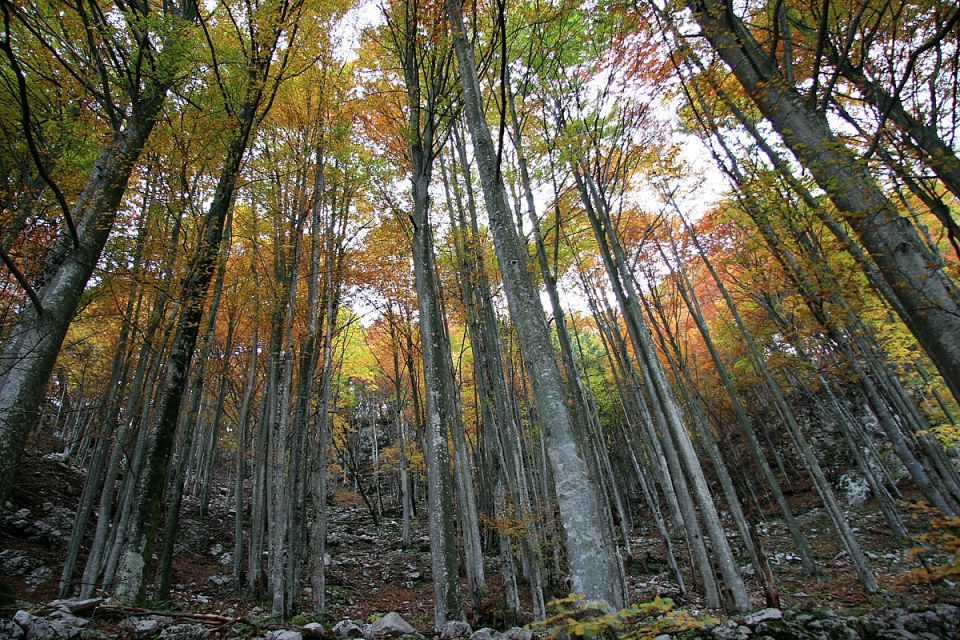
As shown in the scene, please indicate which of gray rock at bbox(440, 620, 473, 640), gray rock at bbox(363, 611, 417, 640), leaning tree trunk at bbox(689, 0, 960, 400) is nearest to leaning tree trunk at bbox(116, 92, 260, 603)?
gray rock at bbox(363, 611, 417, 640)

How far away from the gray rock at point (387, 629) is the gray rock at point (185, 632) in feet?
4.07

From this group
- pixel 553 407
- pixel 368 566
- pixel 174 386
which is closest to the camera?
pixel 553 407

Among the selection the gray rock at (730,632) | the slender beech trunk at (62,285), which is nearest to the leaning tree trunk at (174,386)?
the slender beech trunk at (62,285)

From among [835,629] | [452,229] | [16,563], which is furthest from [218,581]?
[835,629]

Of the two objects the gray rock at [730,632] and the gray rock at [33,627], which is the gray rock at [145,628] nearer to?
the gray rock at [33,627]

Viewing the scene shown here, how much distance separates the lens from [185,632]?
112 inches

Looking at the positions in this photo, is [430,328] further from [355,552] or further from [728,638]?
[355,552]

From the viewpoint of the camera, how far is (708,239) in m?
10.5

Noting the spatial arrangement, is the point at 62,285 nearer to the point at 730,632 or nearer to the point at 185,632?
the point at 185,632

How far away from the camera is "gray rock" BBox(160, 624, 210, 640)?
2.78 meters

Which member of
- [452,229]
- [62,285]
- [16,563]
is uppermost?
[452,229]

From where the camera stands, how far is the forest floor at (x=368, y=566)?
6.98m

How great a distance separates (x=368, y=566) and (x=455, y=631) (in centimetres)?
913

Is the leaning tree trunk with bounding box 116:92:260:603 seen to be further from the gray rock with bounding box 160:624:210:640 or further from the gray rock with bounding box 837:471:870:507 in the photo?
the gray rock with bounding box 837:471:870:507
